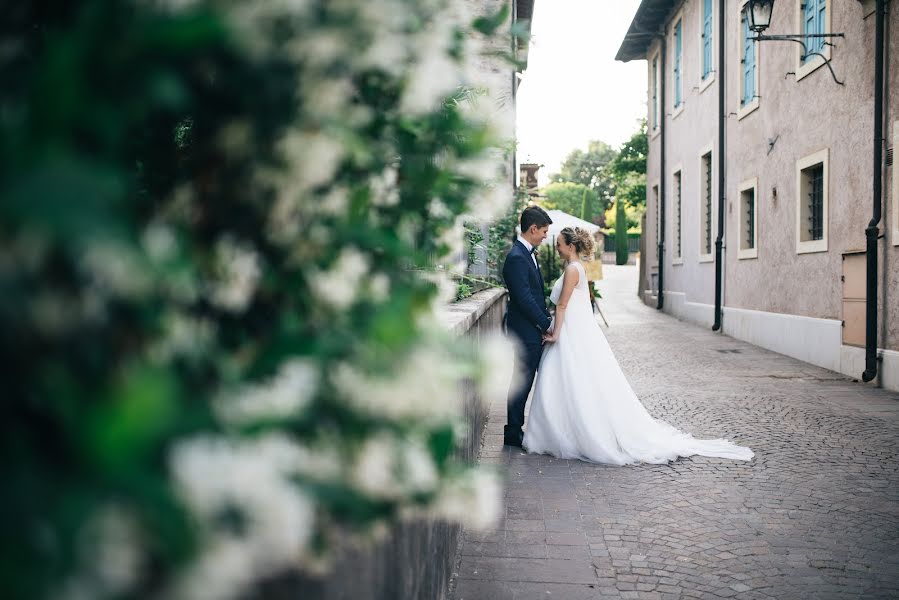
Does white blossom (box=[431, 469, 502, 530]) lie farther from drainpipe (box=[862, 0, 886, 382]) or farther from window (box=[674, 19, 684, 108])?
window (box=[674, 19, 684, 108])

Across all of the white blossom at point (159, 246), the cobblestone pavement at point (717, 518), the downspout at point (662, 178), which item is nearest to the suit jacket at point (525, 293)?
the cobblestone pavement at point (717, 518)

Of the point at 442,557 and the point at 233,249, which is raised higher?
the point at 233,249

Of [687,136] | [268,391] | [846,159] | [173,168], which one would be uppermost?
[687,136]

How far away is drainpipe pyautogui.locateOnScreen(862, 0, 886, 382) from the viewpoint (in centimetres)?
990

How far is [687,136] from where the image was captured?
21.4m

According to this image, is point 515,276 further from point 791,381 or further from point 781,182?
point 781,182

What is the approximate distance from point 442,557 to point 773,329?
40.7 feet

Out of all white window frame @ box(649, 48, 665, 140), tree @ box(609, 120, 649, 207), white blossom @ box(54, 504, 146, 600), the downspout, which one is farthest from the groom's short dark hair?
tree @ box(609, 120, 649, 207)

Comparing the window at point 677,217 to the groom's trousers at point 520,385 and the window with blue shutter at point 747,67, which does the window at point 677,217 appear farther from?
the groom's trousers at point 520,385

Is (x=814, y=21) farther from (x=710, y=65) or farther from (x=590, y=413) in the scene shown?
(x=590, y=413)

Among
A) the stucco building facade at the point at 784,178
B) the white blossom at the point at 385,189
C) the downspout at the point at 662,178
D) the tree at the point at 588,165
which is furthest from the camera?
the tree at the point at 588,165

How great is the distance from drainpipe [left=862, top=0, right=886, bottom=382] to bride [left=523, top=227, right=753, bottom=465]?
15.3 feet

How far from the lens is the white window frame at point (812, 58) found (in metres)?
11.6

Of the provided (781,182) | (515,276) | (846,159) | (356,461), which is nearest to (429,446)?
(356,461)
